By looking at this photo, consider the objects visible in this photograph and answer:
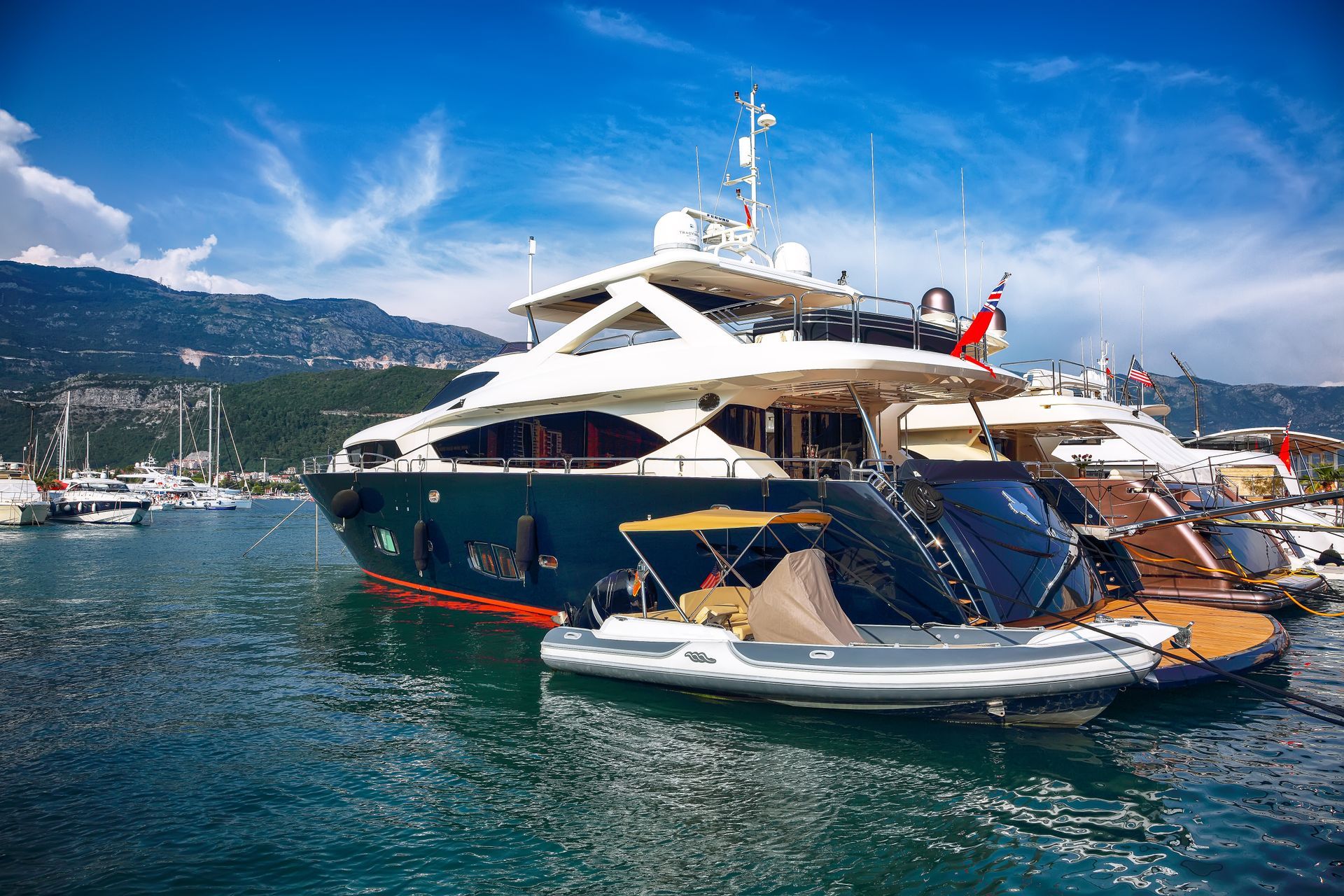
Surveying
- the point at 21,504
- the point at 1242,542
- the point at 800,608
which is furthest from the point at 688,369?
the point at 21,504

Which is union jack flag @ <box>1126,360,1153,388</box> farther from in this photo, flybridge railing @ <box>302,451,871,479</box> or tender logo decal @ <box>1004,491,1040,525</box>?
tender logo decal @ <box>1004,491,1040,525</box>

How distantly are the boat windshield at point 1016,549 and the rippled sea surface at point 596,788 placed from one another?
4.92ft

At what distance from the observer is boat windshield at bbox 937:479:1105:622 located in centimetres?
992

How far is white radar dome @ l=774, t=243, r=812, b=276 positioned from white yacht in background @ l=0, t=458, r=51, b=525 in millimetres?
53825

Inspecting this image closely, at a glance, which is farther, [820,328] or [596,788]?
[820,328]

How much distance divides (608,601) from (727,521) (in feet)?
8.29

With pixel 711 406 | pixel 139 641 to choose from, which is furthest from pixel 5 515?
pixel 711 406

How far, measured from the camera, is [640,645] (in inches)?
388

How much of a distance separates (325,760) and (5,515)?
184 feet

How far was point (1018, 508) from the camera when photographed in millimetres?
10875

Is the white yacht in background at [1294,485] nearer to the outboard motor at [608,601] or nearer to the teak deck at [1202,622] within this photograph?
the teak deck at [1202,622]

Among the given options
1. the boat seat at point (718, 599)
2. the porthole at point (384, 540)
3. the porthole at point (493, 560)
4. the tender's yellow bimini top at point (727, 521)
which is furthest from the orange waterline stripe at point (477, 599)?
the tender's yellow bimini top at point (727, 521)

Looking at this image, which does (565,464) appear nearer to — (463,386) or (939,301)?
(463,386)

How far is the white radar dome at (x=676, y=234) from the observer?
1476 centimetres
